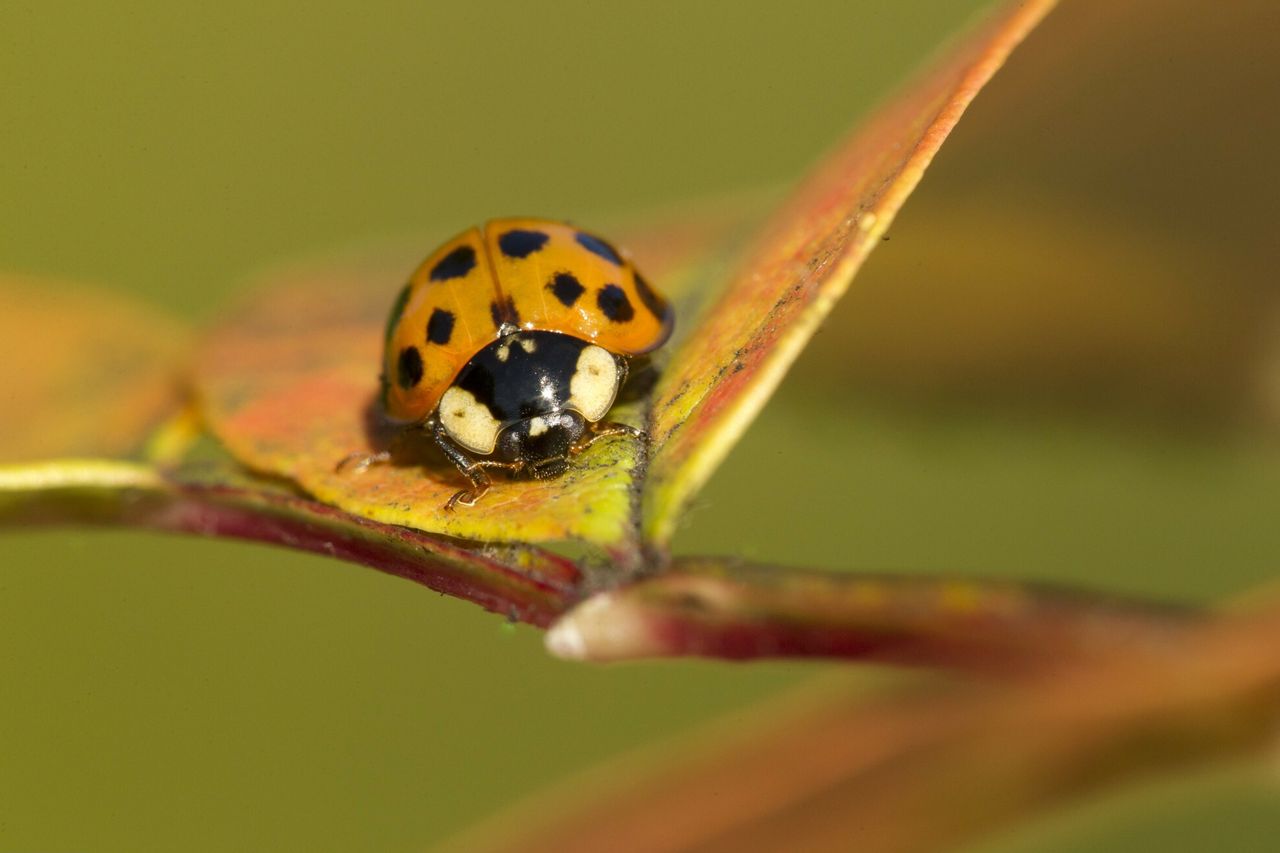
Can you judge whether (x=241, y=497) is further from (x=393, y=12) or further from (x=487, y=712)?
(x=393, y=12)

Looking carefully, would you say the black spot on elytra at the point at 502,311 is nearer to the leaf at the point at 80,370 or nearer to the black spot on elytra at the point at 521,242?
the black spot on elytra at the point at 521,242

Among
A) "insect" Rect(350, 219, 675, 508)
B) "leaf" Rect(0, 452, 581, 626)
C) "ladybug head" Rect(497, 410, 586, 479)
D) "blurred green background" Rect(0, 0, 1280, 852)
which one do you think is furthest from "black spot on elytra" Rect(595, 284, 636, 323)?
"leaf" Rect(0, 452, 581, 626)

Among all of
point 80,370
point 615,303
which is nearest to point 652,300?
point 615,303

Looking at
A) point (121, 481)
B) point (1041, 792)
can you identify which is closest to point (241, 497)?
point (121, 481)

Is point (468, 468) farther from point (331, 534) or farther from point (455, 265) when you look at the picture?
point (455, 265)

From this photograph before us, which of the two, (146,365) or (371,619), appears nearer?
(146,365)

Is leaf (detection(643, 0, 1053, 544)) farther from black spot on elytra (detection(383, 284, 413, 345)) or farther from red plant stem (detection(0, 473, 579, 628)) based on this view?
black spot on elytra (detection(383, 284, 413, 345))

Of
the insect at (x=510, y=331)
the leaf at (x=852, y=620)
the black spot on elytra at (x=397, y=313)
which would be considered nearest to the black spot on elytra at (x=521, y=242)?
the insect at (x=510, y=331)
